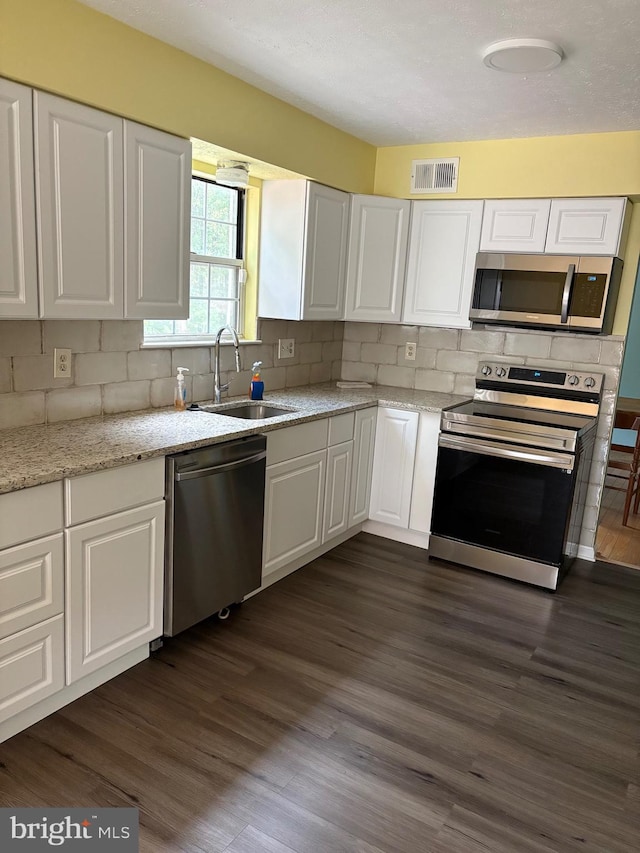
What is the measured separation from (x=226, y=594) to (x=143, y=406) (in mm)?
959

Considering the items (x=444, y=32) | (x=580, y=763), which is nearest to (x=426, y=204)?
(x=444, y=32)

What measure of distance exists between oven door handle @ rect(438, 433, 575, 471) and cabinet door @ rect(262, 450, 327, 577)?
0.76 metres

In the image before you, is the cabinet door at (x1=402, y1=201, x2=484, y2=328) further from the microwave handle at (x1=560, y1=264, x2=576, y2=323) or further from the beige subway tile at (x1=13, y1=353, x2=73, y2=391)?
the beige subway tile at (x1=13, y1=353, x2=73, y2=391)

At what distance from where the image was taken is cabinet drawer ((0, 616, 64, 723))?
193 centimetres

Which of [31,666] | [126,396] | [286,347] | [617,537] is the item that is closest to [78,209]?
[126,396]

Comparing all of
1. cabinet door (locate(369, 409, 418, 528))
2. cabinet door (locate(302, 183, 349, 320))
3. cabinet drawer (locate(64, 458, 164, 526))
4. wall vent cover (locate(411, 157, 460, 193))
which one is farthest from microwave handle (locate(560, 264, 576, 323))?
cabinet drawer (locate(64, 458, 164, 526))

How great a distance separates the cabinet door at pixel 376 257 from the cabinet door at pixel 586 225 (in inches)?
35.6

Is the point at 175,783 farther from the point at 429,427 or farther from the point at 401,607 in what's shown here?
the point at 429,427

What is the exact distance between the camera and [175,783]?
191 centimetres

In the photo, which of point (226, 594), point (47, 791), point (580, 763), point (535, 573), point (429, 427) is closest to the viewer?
point (47, 791)

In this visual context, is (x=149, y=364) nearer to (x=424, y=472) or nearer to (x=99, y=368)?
(x=99, y=368)

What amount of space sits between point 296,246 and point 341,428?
1060mm

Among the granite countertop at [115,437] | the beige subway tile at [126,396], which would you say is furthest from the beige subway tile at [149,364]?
the granite countertop at [115,437]

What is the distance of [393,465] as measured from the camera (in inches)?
153
